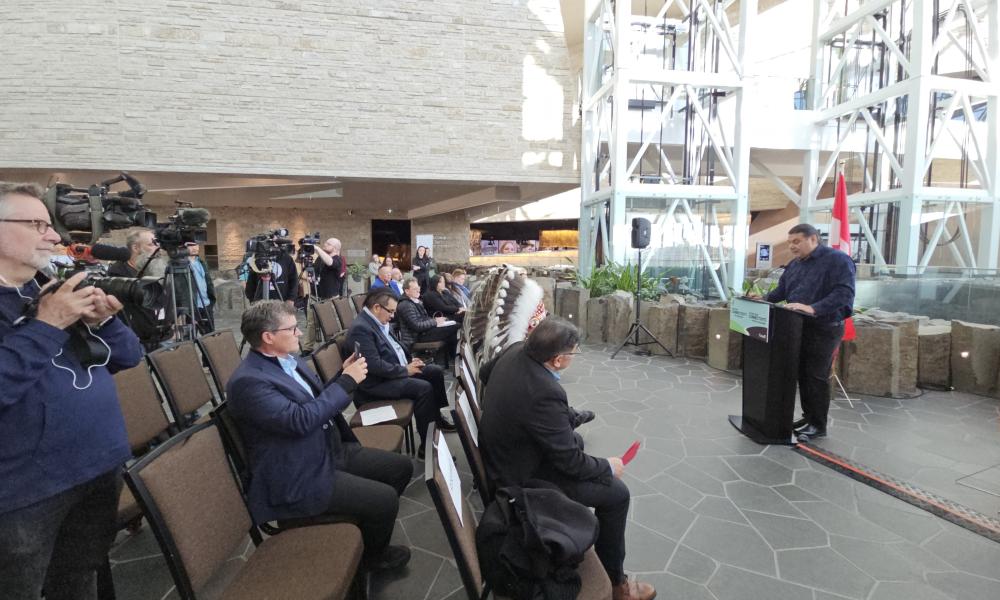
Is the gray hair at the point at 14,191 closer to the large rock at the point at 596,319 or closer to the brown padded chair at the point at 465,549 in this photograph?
the brown padded chair at the point at 465,549

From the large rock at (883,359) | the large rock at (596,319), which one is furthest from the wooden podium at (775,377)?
the large rock at (596,319)

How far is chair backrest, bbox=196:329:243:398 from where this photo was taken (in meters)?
3.05

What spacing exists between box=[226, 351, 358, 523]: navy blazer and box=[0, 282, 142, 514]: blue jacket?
0.42 metres

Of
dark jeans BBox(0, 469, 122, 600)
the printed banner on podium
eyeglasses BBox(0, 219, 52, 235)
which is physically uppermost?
eyeglasses BBox(0, 219, 52, 235)

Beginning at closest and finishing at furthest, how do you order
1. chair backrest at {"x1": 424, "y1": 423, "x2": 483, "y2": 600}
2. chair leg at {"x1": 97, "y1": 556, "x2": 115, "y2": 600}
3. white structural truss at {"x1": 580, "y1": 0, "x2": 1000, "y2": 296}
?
chair backrest at {"x1": 424, "y1": 423, "x2": 483, "y2": 600} < chair leg at {"x1": 97, "y1": 556, "x2": 115, "y2": 600} < white structural truss at {"x1": 580, "y1": 0, "x2": 1000, "y2": 296}

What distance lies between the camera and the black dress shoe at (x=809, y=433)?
3.74 metres

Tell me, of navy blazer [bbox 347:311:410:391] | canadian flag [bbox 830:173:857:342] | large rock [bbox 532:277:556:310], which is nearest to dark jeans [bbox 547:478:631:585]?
navy blazer [bbox 347:311:410:391]

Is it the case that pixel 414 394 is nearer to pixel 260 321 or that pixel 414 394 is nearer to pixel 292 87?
pixel 260 321

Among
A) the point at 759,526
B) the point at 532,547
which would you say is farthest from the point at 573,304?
the point at 532,547

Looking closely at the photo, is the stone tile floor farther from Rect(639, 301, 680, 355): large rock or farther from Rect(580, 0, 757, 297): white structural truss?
Rect(580, 0, 757, 297): white structural truss

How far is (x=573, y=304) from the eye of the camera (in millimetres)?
8133

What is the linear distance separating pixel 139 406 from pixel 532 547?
2.19 metres

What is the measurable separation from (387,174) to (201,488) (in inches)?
394

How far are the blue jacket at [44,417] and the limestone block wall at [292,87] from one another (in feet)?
32.6
